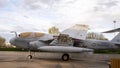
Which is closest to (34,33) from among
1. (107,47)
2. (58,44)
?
(58,44)

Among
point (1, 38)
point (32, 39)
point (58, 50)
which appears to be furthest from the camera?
point (1, 38)

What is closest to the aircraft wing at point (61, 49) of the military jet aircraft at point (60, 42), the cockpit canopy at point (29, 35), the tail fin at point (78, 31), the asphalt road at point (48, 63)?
the military jet aircraft at point (60, 42)

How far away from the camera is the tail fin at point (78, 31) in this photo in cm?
2609

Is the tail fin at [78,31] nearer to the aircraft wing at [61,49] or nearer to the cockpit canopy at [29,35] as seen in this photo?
the aircraft wing at [61,49]

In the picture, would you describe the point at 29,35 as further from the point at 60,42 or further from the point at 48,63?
the point at 48,63

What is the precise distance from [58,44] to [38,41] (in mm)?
2067

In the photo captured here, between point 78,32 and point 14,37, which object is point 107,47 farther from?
point 14,37

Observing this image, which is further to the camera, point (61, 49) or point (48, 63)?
point (61, 49)

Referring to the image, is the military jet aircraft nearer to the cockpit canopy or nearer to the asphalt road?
the cockpit canopy

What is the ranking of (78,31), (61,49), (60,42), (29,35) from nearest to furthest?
(61,49) → (60,42) → (29,35) → (78,31)

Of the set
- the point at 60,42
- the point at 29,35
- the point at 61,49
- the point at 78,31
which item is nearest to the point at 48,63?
the point at 61,49

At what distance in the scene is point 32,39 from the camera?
86.0 ft

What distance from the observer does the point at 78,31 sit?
2678 centimetres

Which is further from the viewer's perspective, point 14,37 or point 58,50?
point 14,37
